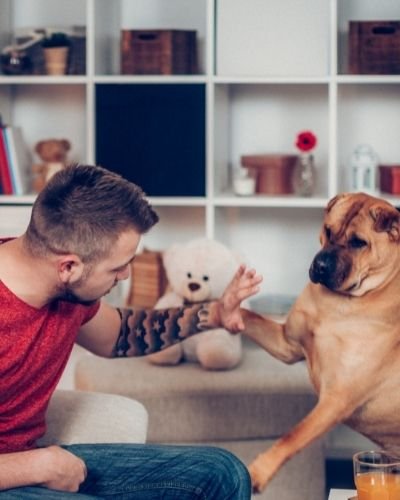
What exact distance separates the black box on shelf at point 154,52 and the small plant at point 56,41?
0.69 feet

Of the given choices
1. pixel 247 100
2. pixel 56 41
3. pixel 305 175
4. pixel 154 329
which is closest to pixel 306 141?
pixel 305 175

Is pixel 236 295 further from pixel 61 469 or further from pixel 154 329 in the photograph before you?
pixel 61 469

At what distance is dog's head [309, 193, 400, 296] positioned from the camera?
7.03 feet

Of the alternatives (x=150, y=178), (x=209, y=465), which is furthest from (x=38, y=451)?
(x=150, y=178)

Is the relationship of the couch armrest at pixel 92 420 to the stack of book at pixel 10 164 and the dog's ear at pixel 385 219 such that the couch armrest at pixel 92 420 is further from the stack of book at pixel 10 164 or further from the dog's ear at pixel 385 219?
the stack of book at pixel 10 164

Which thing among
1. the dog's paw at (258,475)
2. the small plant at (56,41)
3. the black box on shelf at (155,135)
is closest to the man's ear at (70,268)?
the dog's paw at (258,475)

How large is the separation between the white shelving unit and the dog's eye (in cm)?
126

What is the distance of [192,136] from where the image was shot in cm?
347

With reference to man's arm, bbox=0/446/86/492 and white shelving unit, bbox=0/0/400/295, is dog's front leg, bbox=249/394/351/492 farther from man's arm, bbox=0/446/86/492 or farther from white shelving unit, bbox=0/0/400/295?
white shelving unit, bbox=0/0/400/295

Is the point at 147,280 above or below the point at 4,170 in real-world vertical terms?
below

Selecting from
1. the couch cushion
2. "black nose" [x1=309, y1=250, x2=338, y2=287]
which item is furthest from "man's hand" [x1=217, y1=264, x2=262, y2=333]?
the couch cushion

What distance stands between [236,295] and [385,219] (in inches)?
14.2

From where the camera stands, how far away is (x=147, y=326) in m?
2.14

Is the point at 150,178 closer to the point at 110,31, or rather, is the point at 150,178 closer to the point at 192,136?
the point at 192,136
